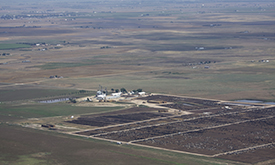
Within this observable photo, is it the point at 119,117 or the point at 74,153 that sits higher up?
the point at 119,117

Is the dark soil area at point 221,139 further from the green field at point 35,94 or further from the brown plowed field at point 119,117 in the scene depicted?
the green field at point 35,94

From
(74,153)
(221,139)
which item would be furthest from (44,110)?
(221,139)

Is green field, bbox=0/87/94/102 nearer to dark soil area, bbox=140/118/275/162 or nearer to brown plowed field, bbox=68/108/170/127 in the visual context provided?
brown plowed field, bbox=68/108/170/127

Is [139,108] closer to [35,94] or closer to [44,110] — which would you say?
[44,110]

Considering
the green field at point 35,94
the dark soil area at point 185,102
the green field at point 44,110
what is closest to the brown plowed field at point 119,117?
the green field at point 44,110

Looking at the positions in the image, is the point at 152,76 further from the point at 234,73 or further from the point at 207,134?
the point at 207,134

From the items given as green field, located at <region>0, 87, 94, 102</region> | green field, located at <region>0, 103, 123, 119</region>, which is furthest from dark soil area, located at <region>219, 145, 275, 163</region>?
green field, located at <region>0, 87, 94, 102</region>

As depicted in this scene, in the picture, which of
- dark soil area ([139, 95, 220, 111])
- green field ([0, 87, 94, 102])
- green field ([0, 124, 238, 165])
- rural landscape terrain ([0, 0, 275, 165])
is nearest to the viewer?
green field ([0, 124, 238, 165])

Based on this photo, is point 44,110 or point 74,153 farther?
point 44,110
